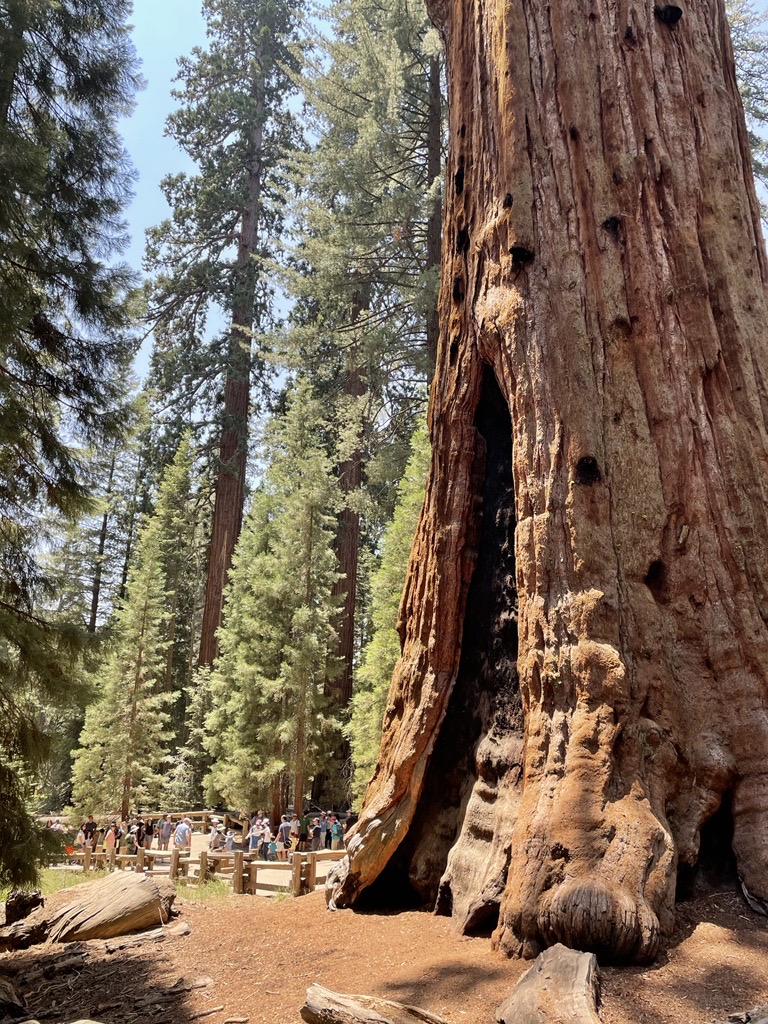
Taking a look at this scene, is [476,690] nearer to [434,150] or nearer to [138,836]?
[434,150]

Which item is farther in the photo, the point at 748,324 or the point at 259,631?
the point at 259,631

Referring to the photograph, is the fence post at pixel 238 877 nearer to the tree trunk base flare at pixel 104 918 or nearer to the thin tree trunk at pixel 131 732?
the tree trunk base flare at pixel 104 918

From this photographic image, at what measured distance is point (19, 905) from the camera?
286 inches

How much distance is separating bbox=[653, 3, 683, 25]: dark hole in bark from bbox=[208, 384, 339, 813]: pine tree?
14346 mm

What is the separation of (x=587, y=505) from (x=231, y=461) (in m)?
21.3

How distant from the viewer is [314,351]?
18.2 metres

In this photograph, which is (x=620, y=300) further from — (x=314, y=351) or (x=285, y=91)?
(x=285, y=91)

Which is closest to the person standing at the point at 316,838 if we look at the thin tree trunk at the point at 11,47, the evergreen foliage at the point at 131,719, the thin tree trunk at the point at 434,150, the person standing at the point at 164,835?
the person standing at the point at 164,835

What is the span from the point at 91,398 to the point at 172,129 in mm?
25423

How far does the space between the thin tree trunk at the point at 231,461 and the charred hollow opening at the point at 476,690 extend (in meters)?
19.6

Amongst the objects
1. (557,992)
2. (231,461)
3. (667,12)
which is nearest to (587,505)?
(557,992)

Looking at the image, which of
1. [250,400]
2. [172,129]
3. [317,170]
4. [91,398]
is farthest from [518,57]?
[172,129]

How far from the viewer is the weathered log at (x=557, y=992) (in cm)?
295

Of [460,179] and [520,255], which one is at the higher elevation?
[460,179]
